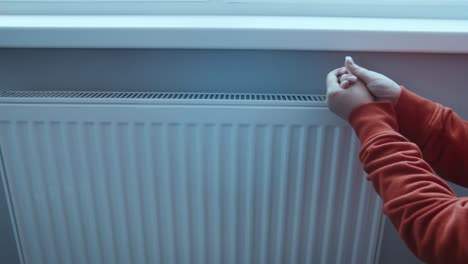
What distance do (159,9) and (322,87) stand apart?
0.43m

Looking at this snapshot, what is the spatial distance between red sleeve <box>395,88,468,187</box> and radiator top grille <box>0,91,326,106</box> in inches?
6.7

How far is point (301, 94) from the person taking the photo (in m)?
0.86

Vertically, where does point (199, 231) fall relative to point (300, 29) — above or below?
below

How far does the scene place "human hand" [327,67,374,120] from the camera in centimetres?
64

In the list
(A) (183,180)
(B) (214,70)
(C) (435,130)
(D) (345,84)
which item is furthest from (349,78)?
(A) (183,180)

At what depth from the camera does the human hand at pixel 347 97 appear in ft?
2.09

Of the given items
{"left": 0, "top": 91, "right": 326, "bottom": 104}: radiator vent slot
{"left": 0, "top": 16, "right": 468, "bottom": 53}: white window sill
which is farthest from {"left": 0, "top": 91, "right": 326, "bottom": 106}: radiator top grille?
{"left": 0, "top": 16, "right": 468, "bottom": 53}: white window sill

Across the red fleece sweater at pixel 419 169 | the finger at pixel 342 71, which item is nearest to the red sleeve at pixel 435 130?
the red fleece sweater at pixel 419 169

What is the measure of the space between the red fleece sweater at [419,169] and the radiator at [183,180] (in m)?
0.16

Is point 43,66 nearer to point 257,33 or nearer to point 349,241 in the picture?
point 257,33

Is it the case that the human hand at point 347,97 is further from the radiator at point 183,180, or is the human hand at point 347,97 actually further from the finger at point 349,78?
the radiator at point 183,180

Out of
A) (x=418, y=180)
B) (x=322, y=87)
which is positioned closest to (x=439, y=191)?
(x=418, y=180)

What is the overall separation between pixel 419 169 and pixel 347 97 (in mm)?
166

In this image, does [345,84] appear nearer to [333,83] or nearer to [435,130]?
[333,83]
